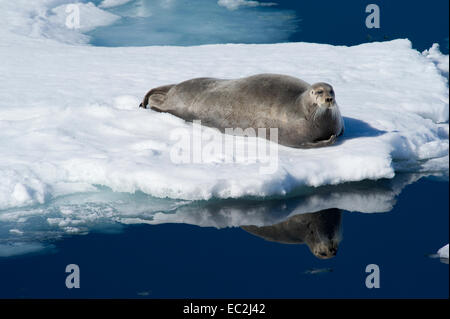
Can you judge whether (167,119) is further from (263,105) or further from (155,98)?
(263,105)

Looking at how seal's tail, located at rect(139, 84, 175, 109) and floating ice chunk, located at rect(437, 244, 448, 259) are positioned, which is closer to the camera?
floating ice chunk, located at rect(437, 244, 448, 259)

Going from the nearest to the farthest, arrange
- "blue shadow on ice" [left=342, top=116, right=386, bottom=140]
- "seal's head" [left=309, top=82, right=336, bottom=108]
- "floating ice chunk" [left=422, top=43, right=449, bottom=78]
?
"seal's head" [left=309, top=82, right=336, bottom=108], "blue shadow on ice" [left=342, top=116, right=386, bottom=140], "floating ice chunk" [left=422, top=43, right=449, bottom=78]

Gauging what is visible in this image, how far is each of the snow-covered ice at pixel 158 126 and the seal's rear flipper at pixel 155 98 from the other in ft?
0.40

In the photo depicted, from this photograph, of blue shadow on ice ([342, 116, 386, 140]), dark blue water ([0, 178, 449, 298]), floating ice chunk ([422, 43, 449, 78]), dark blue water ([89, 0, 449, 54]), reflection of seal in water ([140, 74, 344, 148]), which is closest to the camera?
dark blue water ([0, 178, 449, 298])

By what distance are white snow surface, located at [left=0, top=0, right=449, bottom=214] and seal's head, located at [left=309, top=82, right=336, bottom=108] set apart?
0.30 metres

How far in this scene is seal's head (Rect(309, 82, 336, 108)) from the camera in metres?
4.87

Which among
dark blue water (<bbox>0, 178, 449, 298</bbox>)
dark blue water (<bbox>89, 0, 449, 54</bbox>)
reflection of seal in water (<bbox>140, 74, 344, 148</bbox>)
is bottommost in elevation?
dark blue water (<bbox>0, 178, 449, 298</bbox>)

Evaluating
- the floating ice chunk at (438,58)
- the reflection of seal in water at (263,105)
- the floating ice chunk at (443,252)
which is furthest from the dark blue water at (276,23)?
the floating ice chunk at (443,252)

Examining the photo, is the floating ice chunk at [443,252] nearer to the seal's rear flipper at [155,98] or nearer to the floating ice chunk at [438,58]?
the seal's rear flipper at [155,98]

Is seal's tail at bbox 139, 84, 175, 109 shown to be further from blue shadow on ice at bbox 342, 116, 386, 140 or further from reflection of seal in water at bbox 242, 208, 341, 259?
reflection of seal in water at bbox 242, 208, 341, 259

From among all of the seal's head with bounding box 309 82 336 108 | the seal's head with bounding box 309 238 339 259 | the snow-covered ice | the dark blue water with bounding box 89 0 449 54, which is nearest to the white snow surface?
the snow-covered ice

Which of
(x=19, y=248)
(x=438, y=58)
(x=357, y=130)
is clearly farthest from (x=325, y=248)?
(x=438, y=58)

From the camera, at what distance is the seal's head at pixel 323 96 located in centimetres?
487

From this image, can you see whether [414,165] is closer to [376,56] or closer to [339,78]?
[339,78]
